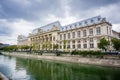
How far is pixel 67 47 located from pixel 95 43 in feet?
66.5

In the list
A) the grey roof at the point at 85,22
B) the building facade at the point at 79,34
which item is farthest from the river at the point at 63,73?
the grey roof at the point at 85,22

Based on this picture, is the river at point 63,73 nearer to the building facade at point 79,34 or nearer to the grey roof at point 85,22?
the building facade at point 79,34

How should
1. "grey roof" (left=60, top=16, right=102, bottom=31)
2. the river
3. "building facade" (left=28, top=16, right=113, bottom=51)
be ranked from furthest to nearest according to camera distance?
"grey roof" (left=60, top=16, right=102, bottom=31)
"building facade" (left=28, top=16, right=113, bottom=51)
the river

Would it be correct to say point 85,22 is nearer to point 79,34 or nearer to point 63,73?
point 79,34

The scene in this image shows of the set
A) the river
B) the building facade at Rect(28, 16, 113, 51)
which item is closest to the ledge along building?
the building facade at Rect(28, 16, 113, 51)

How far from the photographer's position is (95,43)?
2613 inches

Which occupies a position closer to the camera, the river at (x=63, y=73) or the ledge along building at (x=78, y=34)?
the river at (x=63, y=73)

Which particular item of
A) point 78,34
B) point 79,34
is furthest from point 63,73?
point 78,34

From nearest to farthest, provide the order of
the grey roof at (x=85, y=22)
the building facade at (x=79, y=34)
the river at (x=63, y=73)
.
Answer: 1. the river at (x=63, y=73)
2. the building facade at (x=79, y=34)
3. the grey roof at (x=85, y=22)

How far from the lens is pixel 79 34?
7619 centimetres

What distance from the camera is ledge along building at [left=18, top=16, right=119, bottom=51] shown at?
64.4 m

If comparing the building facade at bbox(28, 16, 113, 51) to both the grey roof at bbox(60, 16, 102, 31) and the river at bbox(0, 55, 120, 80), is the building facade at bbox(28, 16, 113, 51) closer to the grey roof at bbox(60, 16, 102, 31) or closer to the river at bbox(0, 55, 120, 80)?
the grey roof at bbox(60, 16, 102, 31)

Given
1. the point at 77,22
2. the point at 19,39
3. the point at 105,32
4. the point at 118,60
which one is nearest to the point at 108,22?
the point at 105,32

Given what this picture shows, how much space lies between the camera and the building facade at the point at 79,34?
64375mm
